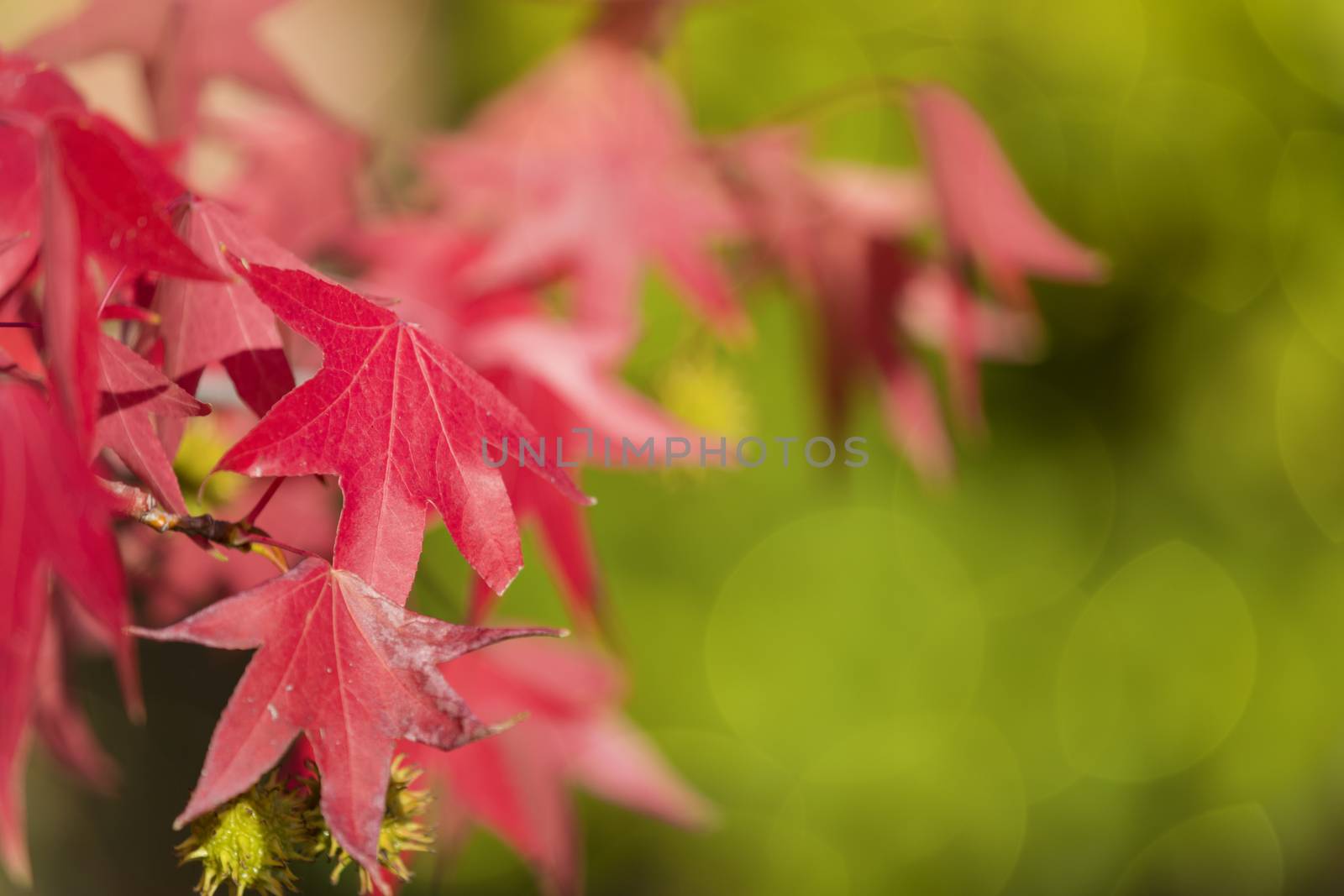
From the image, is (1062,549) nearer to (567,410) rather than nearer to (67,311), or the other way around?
(567,410)

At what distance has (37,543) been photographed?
319mm

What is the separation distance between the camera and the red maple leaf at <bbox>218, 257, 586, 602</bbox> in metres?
0.24

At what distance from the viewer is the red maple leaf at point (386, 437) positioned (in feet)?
0.77

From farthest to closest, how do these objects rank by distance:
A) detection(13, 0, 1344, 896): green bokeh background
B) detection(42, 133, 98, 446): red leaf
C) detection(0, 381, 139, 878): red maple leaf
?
detection(13, 0, 1344, 896): green bokeh background < detection(0, 381, 139, 878): red maple leaf < detection(42, 133, 98, 446): red leaf

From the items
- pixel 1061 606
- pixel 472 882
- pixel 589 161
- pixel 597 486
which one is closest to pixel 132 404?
pixel 589 161

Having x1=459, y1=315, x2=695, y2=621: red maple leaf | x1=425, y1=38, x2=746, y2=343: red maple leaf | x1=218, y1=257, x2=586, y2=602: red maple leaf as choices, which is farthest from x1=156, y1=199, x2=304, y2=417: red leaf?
x1=425, y1=38, x2=746, y2=343: red maple leaf

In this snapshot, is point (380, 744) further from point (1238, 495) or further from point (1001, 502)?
point (1238, 495)

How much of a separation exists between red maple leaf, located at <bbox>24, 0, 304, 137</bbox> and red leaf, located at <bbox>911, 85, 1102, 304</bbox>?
0.33 metres

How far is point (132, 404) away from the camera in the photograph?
0.78 feet

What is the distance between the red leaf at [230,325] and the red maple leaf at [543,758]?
0.25 m

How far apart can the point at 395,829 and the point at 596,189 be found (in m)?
0.40

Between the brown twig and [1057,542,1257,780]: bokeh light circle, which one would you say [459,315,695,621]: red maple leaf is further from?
[1057,542,1257,780]: bokeh light circle

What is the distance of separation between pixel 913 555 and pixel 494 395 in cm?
163

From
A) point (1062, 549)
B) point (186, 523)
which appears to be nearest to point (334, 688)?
point (186, 523)
